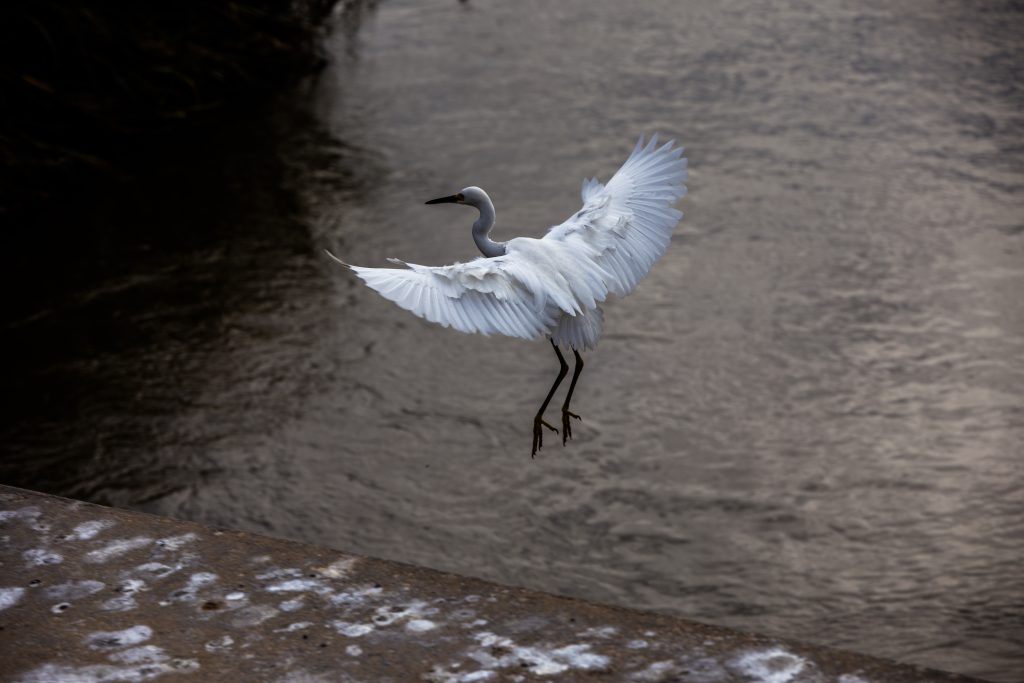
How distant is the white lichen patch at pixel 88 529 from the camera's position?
2.83 metres

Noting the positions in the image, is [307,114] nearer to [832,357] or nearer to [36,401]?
[36,401]

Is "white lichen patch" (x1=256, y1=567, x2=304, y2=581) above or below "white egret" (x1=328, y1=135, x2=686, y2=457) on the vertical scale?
below

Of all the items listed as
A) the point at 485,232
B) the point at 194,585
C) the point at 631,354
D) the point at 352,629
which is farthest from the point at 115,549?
the point at 631,354

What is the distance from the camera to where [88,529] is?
2.87 meters

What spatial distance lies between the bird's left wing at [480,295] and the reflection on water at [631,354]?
1.81m

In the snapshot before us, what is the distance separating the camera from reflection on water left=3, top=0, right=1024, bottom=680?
4082mm

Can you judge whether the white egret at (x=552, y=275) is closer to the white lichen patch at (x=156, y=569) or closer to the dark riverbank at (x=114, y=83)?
the white lichen patch at (x=156, y=569)

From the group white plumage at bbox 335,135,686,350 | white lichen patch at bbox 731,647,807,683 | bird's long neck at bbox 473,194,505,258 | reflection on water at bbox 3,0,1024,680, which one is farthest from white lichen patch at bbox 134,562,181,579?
reflection on water at bbox 3,0,1024,680

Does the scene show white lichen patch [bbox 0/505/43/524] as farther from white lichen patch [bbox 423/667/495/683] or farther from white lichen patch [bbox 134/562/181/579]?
white lichen patch [bbox 423/667/495/683]

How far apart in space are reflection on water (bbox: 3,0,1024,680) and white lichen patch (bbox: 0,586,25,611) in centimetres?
157

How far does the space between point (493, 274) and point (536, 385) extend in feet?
8.58

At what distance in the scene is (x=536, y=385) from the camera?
491 centimetres

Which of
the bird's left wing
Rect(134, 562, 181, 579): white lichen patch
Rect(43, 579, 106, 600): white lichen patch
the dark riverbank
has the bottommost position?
Rect(43, 579, 106, 600): white lichen patch

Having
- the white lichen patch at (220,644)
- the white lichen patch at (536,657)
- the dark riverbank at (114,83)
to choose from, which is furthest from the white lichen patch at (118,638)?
the dark riverbank at (114,83)
